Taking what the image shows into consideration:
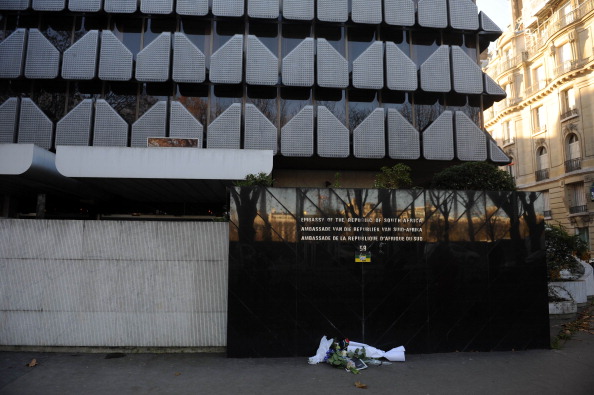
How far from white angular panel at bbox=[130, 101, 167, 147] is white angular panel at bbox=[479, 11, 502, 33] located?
13920 millimetres

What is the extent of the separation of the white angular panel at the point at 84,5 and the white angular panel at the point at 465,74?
1465 centimetres

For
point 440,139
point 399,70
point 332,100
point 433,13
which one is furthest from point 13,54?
point 440,139

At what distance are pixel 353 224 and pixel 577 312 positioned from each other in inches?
333

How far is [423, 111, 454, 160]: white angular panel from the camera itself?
1561 centimetres

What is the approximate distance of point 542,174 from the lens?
36.2 meters

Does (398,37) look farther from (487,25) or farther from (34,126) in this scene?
(34,126)

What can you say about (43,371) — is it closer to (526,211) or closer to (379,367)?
(379,367)

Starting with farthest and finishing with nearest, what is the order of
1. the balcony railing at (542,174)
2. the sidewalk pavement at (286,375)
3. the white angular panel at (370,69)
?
the balcony railing at (542,174)
the white angular panel at (370,69)
the sidewalk pavement at (286,375)

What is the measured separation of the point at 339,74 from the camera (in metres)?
15.6

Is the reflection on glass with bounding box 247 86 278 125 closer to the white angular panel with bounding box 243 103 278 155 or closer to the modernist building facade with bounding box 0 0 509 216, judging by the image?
the modernist building facade with bounding box 0 0 509 216

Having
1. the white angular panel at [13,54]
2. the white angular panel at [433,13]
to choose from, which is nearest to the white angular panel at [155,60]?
the white angular panel at [13,54]

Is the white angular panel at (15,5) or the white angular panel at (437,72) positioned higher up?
the white angular panel at (15,5)

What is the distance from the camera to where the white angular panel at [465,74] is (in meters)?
16.1

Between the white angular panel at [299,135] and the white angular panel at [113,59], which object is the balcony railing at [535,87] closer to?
the white angular panel at [299,135]
